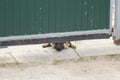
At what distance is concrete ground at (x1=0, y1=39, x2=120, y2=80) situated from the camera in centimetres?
670

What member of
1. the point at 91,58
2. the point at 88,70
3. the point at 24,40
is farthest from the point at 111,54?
the point at 24,40

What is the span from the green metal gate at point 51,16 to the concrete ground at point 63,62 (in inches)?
14.4

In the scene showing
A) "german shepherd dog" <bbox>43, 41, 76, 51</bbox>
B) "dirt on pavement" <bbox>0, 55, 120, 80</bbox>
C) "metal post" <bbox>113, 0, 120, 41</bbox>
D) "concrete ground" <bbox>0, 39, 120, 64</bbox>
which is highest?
"metal post" <bbox>113, 0, 120, 41</bbox>

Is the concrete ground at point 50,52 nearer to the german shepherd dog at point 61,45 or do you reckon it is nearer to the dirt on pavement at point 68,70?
Answer: the german shepherd dog at point 61,45

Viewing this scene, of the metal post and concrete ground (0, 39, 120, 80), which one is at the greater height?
the metal post

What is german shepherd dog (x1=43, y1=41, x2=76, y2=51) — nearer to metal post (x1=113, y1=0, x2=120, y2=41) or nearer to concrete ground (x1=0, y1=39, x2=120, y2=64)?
concrete ground (x1=0, y1=39, x2=120, y2=64)

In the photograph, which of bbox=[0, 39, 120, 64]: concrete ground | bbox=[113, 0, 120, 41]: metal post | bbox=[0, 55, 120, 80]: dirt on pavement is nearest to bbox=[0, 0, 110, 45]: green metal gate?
bbox=[113, 0, 120, 41]: metal post

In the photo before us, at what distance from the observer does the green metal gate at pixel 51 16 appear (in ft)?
24.2

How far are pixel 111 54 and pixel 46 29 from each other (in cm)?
118

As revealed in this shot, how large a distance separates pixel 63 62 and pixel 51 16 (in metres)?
0.82

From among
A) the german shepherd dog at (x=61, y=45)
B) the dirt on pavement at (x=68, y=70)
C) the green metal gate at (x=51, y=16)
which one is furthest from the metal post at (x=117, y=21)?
the german shepherd dog at (x=61, y=45)

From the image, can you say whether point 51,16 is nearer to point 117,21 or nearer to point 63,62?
point 63,62

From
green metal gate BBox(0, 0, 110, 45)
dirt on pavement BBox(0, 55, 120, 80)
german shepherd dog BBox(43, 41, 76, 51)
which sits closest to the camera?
dirt on pavement BBox(0, 55, 120, 80)

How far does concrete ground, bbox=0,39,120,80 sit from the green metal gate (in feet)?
1.20
